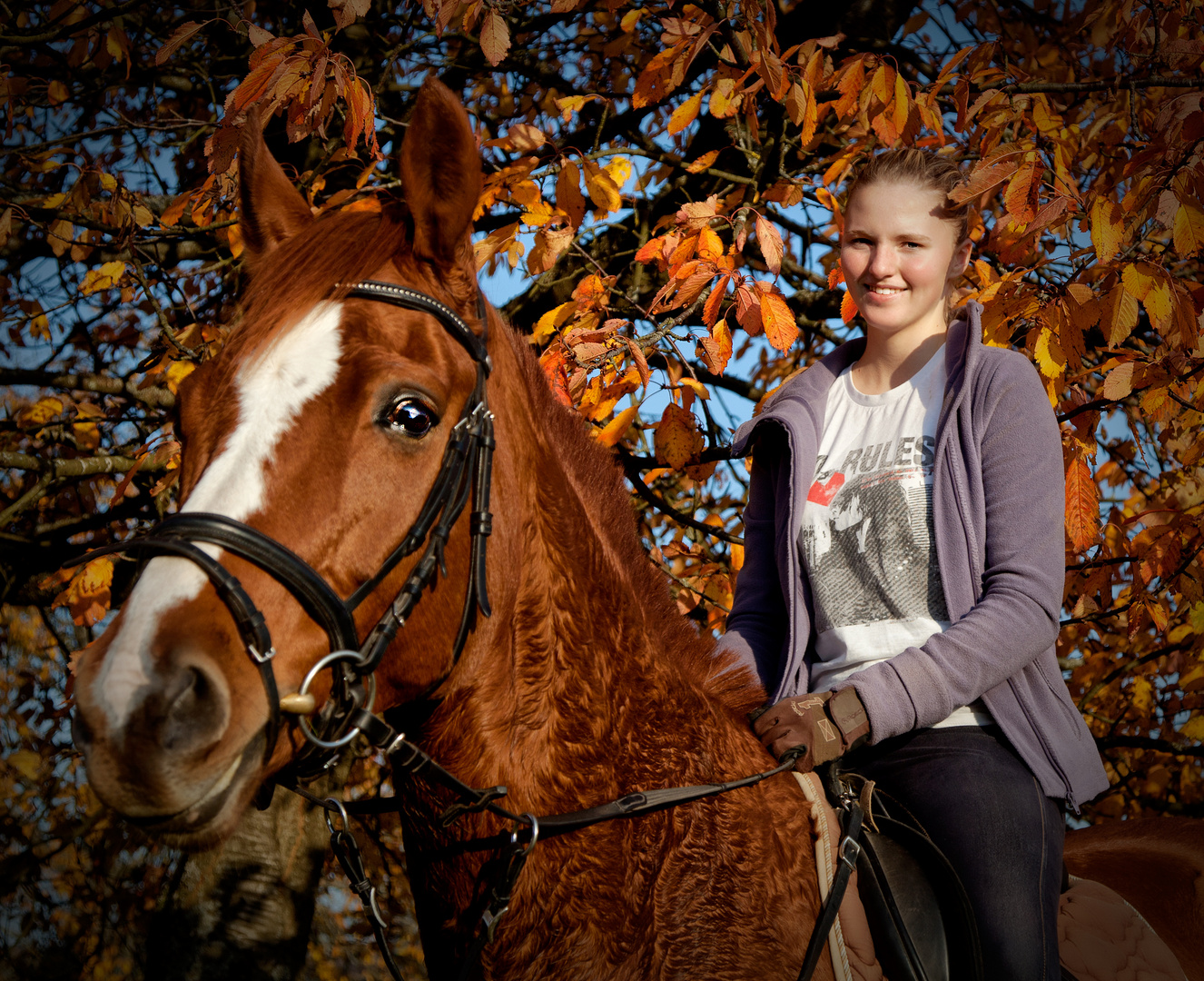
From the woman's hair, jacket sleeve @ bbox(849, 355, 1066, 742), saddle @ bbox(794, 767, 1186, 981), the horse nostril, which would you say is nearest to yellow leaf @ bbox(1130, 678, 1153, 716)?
saddle @ bbox(794, 767, 1186, 981)

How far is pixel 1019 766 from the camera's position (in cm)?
195

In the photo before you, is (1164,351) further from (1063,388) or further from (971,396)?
(971,396)

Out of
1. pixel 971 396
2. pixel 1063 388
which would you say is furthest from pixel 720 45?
pixel 971 396

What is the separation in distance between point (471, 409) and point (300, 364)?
343 millimetres

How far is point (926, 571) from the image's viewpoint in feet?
6.93

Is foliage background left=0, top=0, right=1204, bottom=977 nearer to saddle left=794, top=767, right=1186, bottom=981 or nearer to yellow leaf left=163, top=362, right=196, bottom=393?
yellow leaf left=163, top=362, right=196, bottom=393

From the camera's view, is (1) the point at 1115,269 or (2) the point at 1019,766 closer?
(2) the point at 1019,766

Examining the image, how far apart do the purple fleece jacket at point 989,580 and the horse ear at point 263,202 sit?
140 cm

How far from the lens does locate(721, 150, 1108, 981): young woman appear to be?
1.86m

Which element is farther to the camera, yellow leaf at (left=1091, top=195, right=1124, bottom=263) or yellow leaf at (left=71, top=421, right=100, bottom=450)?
yellow leaf at (left=71, top=421, right=100, bottom=450)

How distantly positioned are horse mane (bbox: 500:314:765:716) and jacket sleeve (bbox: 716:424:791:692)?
285 mm

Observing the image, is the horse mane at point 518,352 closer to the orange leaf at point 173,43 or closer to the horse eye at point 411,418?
the horse eye at point 411,418

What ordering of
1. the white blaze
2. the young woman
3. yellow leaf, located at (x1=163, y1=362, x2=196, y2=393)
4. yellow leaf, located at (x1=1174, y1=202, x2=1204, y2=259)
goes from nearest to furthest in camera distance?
the white blaze, the young woman, yellow leaf, located at (x1=1174, y1=202, x2=1204, y2=259), yellow leaf, located at (x1=163, y1=362, x2=196, y2=393)

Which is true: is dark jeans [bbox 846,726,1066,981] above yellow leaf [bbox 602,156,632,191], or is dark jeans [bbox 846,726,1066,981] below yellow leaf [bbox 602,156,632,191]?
below
